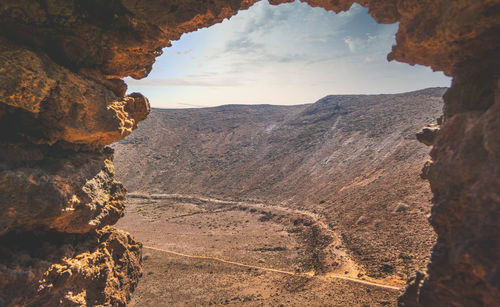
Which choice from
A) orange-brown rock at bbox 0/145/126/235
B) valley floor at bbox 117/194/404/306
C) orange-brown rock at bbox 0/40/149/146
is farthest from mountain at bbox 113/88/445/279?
orange-brown rock at bbox 0/40/149/146

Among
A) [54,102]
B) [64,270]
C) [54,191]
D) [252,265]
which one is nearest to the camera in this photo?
[54,191]

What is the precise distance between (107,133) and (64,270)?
4523 millimetres

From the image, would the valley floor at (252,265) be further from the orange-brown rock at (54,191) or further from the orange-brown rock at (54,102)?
the orange-brown rock at (54,102)

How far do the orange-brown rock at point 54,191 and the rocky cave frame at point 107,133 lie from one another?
34mm

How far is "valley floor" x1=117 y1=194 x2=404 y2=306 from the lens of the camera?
11867 millimetres

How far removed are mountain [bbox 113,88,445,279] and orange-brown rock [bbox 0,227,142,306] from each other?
1192cm

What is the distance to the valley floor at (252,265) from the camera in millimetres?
11867

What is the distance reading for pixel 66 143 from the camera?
353 inches

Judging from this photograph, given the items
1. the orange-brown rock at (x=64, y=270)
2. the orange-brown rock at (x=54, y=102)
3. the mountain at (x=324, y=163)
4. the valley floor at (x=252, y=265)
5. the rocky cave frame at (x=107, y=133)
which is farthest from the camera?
the mountain at (x=324, y=163)

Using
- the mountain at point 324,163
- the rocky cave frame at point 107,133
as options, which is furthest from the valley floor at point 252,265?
the rocky cave frame at point 107,133

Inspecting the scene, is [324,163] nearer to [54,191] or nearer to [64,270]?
[64,270]

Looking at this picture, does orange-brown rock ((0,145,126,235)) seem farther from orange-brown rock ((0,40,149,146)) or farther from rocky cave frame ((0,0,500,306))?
orange-brown rock ((0,40,149,146))

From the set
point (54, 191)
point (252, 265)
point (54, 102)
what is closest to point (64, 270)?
point (54, 191)

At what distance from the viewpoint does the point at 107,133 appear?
9.31m
